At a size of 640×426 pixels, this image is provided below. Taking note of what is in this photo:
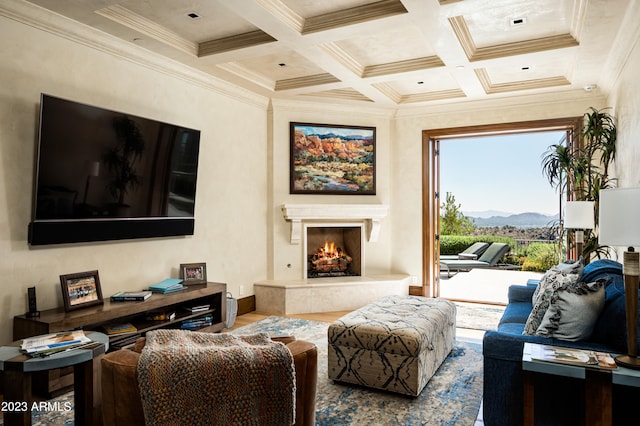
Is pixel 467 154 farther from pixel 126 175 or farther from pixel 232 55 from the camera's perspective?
pixel 126 175

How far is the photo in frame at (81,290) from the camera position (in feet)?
10.8

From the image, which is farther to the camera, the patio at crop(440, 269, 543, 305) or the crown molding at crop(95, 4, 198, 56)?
the patio at crop(440, 269, 543, 305)

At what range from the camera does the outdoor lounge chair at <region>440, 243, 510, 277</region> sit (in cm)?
870

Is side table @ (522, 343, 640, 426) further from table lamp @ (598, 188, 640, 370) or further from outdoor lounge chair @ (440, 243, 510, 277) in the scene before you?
outdoor lounge chair @ (440, 243, 510, 277)

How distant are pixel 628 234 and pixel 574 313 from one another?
0.57m

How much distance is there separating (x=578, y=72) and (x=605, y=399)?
402 centimetres

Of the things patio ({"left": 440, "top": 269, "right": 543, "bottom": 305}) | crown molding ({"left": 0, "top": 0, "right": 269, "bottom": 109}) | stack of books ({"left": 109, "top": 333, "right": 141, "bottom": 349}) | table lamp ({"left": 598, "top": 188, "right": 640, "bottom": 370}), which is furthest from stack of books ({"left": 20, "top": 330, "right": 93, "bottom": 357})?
patio ({"left": 440, "top": 269, "right": 543, "bottom": 305})

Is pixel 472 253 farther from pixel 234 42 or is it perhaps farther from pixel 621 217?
pixel 621 217

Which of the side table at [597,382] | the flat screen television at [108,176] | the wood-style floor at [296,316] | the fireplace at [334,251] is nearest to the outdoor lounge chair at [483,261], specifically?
the fireplace at [334,251]

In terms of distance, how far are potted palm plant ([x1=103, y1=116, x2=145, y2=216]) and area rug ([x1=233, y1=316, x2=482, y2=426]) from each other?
230 cm

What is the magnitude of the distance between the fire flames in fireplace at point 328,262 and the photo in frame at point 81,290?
3.25 meters

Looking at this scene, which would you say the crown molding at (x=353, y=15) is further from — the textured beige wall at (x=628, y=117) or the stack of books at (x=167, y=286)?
the stack of books at (x=167, y=286)

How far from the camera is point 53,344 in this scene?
2.12m

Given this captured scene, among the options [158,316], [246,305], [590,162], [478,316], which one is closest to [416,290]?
[478,316]
